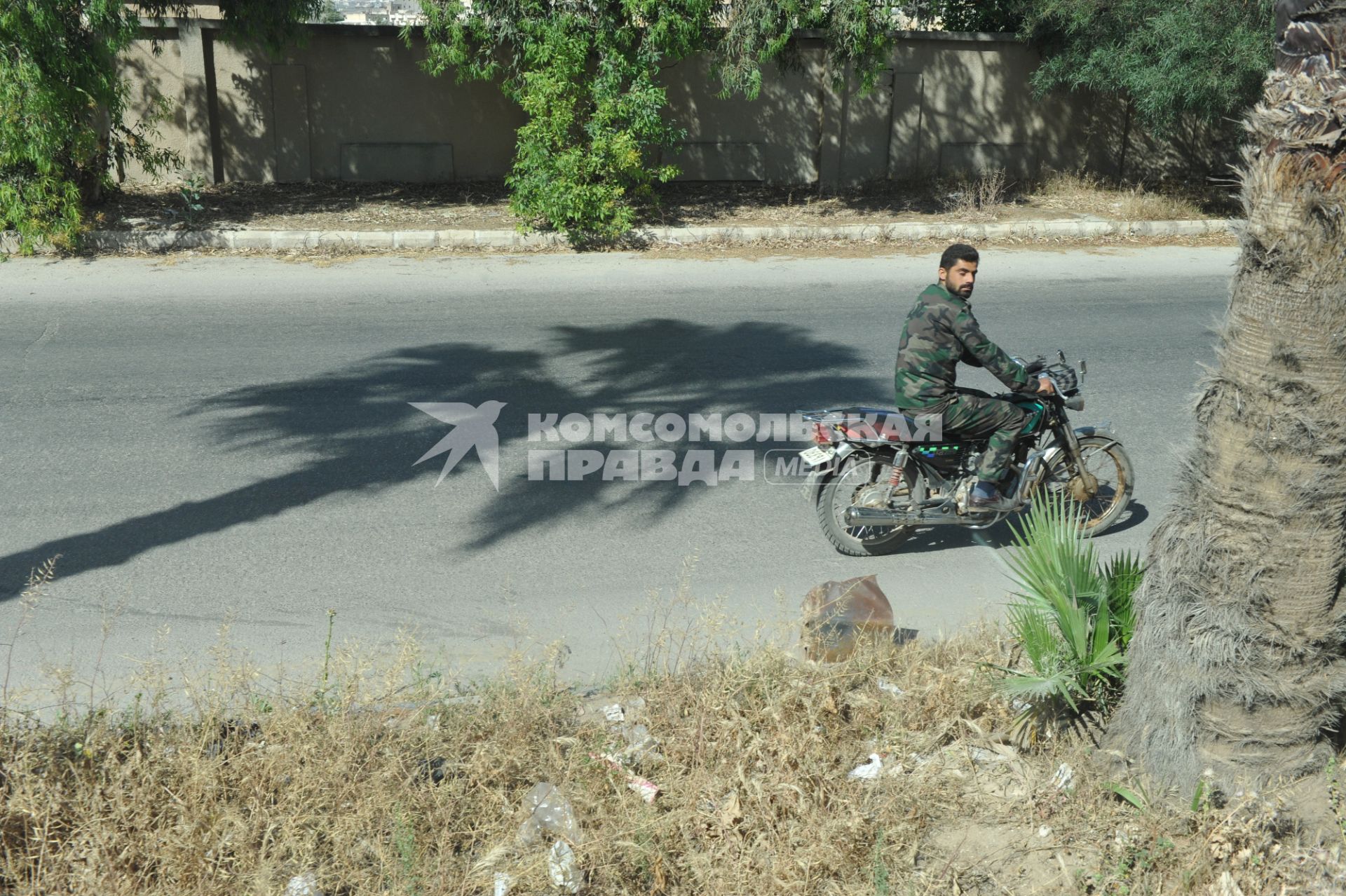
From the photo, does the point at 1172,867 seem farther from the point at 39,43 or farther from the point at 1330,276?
the point at 39,43

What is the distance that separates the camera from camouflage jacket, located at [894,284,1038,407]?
6.07 m

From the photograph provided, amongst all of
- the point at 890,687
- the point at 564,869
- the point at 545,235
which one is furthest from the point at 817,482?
the point at 545,235

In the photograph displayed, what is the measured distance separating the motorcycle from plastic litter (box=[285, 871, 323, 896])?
11.2 ft

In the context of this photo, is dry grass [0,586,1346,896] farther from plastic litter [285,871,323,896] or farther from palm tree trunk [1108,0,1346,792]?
palm tree trunk [1108,0,1346,792]

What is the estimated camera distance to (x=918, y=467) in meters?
6.45

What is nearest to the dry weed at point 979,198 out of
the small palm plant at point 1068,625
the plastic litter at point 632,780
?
the small palm plant at point 1068,625

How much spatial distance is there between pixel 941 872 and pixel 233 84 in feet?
54.0

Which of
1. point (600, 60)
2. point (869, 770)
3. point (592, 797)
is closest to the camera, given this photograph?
point (592, 797)

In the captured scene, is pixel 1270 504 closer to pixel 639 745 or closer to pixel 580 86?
pixel 639 745

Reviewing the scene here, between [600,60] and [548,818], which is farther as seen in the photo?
[600,60]

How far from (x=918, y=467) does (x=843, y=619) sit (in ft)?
5.21

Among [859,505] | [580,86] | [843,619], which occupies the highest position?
[580,86]

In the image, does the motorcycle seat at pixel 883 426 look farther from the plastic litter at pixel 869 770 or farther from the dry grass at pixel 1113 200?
the dry grass at pixel 1113 200

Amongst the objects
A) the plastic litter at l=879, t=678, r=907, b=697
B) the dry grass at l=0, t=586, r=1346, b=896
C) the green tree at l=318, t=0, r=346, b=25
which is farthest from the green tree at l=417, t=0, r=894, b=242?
the dry grass at l=0, t=586, r=1346, b=896
